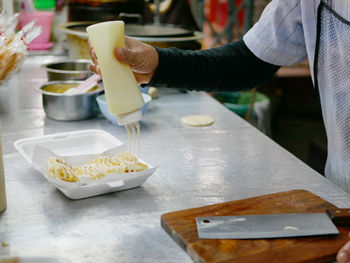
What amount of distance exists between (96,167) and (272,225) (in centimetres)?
48

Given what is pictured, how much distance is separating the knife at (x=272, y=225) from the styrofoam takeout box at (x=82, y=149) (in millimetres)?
259

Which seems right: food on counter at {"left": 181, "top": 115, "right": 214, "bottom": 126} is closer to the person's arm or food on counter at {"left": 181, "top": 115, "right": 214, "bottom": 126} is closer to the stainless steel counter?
the stainless steel counter

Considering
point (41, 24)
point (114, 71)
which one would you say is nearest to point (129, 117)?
point (114, 71)

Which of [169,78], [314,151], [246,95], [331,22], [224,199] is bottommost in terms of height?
[314,151]

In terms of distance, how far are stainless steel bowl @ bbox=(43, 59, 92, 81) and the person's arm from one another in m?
0.68

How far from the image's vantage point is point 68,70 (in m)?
2.12

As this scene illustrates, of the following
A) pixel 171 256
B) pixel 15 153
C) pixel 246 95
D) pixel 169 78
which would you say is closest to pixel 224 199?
pixel 171 256

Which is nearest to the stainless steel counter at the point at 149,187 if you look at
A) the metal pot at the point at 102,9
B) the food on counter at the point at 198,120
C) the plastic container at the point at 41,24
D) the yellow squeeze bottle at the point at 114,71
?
the food on counter at the point at 198,120

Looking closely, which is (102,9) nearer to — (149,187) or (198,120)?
(198,120)

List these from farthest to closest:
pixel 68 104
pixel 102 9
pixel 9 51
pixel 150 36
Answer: pixel 102 9 → pixel 150 36 → pixel 68 104 → pixel 9 51

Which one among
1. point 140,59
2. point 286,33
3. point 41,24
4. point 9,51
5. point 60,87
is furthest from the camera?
point 41,24

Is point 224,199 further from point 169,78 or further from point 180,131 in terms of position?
point 180,131

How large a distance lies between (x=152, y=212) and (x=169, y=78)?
48 centimetres

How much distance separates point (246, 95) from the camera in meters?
3.46
